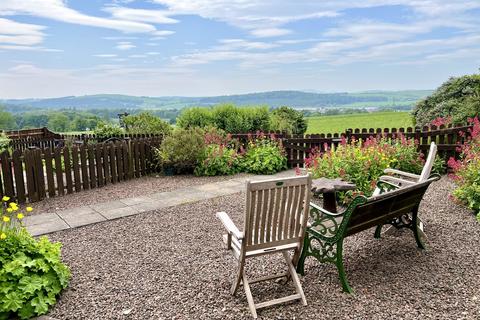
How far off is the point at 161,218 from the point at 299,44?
20.7m

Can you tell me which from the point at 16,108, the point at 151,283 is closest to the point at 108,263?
the point at 151,283

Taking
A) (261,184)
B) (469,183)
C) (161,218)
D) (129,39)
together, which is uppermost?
(129,39)

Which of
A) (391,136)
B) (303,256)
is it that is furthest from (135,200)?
(391,136)

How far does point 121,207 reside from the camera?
255 inches

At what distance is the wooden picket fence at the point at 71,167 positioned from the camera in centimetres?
696

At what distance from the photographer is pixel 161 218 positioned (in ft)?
19.1

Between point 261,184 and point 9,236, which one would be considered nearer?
point 261,184

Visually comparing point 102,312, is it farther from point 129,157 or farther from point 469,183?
point 129,157

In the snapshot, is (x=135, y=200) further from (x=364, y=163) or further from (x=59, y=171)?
(x=364, y=163)

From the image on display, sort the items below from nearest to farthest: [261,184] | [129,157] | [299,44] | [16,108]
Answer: [261,184], [129,157], [299,44], [16,108]

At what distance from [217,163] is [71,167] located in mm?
3332

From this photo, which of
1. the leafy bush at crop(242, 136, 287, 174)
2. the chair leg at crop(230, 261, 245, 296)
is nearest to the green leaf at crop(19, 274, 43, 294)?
the chair leg at crop(230, 261, 245, 296)

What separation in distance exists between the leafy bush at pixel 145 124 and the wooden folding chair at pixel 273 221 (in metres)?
12.9

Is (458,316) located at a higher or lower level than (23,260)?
lower
